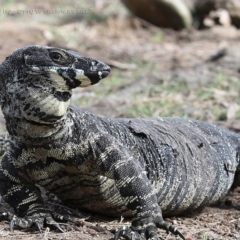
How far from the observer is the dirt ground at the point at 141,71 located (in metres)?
5.75

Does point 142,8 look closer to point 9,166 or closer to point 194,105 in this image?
point 194,105

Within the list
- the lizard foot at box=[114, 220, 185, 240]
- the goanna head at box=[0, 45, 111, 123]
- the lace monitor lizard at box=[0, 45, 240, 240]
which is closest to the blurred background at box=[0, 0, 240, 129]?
the lace monitor lizard at box=[0, 45, 240, 240]

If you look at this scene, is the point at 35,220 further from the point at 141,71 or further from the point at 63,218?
the point at 141,71

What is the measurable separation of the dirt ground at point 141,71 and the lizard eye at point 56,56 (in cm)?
127

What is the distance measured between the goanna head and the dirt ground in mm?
954

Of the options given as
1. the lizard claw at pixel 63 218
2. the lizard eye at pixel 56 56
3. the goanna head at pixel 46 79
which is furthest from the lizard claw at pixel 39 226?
the lizard eye at pixel 56 56

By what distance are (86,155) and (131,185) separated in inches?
15.5

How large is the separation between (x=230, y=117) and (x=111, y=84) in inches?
122

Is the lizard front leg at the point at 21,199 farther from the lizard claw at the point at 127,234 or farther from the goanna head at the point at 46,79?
the goanna head at the point at 46,79

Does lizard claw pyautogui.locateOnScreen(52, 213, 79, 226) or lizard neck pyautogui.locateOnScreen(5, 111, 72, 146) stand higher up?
lizard neck pyautogui.locateOnScreen(5, 111, 72, 146)

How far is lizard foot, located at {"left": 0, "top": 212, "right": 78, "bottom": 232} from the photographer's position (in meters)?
5.24

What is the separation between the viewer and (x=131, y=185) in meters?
5.16

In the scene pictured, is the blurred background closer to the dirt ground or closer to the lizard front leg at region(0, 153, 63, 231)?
the dirt ground

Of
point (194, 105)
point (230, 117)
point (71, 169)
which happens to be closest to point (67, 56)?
point (71, 169)
